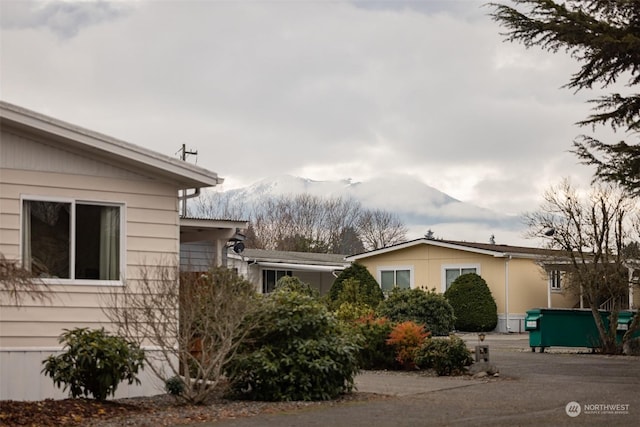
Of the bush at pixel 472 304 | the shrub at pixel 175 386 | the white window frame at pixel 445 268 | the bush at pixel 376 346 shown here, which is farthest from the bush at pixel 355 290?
the shrub at pixel 175 386

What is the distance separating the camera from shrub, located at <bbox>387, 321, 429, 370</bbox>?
18.9 meters

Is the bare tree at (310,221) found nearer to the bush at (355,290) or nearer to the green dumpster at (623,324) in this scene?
the bush at (355,290)

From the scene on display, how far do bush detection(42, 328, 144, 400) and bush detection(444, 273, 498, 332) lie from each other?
24.1 m

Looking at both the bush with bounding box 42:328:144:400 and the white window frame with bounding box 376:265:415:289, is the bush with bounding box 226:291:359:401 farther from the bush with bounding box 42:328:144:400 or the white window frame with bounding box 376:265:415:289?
the white window frame with bounding box 376:265:415:289

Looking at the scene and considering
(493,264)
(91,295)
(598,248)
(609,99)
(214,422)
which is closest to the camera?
(214,422)

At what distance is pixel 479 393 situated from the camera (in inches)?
574

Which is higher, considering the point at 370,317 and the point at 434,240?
the point at 434,240

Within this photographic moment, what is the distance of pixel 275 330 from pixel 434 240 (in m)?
24.9

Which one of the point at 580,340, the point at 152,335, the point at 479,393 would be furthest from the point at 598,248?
the point at 152,335

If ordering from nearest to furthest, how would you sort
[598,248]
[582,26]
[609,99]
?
[582,26] → [609,99] → [598,248]

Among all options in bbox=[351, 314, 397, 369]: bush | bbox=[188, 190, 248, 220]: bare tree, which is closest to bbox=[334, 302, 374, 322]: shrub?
bbox=[351, 314, 397, 369]: bush

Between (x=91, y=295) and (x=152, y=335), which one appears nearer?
(x=152, y=335)

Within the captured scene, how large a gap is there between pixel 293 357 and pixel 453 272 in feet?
81.7

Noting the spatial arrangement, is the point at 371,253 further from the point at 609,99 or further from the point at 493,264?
the point at 609,99
